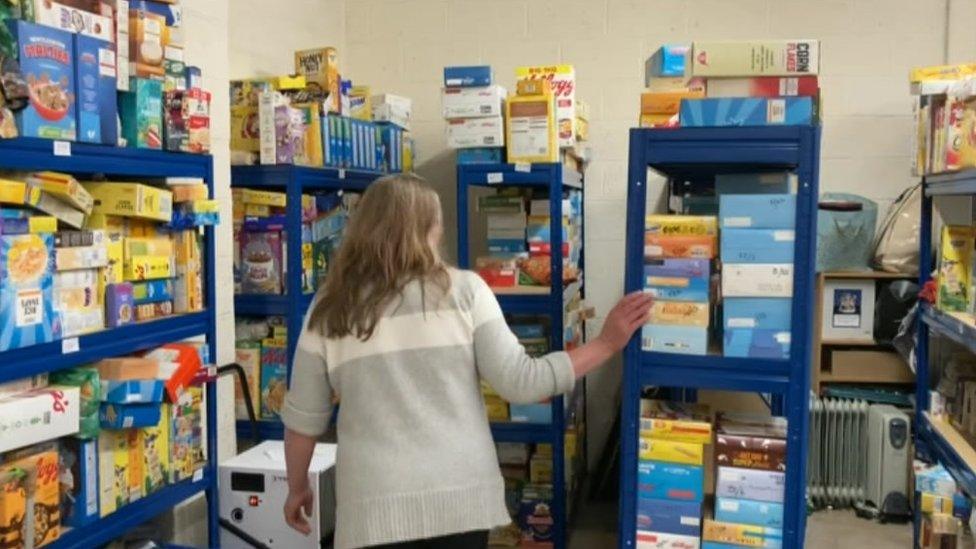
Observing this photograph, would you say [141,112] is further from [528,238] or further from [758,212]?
[528,238]

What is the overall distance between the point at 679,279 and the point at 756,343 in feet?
0.93

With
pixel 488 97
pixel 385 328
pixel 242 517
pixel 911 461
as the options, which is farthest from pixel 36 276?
pixel 911 461

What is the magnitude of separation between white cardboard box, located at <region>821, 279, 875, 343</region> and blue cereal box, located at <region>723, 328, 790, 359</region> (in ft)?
7.82

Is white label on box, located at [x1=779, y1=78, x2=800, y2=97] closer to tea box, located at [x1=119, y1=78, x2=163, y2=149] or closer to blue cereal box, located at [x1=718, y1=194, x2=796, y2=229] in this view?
blue cereal box, located at [x1=718, y1=194, x2=796, y2=229]

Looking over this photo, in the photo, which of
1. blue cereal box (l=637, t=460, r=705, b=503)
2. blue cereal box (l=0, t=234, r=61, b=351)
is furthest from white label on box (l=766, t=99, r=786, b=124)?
blue cereal box (l=0, t=234, r=61, b=351)

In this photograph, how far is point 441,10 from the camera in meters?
5.23

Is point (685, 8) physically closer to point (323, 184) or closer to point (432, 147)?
point (432, 147)

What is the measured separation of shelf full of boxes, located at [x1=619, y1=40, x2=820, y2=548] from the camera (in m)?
2.48

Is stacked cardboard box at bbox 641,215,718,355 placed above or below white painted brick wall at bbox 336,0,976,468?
below

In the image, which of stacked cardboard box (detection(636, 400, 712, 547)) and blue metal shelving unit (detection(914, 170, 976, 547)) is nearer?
stacked cardboard box (detection(636, 400, 712, 547))

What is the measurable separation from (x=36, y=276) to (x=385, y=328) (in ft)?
3.18

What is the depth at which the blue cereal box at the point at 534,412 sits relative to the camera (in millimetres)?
4055

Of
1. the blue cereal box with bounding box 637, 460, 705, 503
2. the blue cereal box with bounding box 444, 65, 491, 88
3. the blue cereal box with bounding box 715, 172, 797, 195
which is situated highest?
the blue cereal box with bounding box 444, 65, 491, 88

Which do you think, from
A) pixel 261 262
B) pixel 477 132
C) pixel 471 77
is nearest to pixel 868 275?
pixel 477 132
